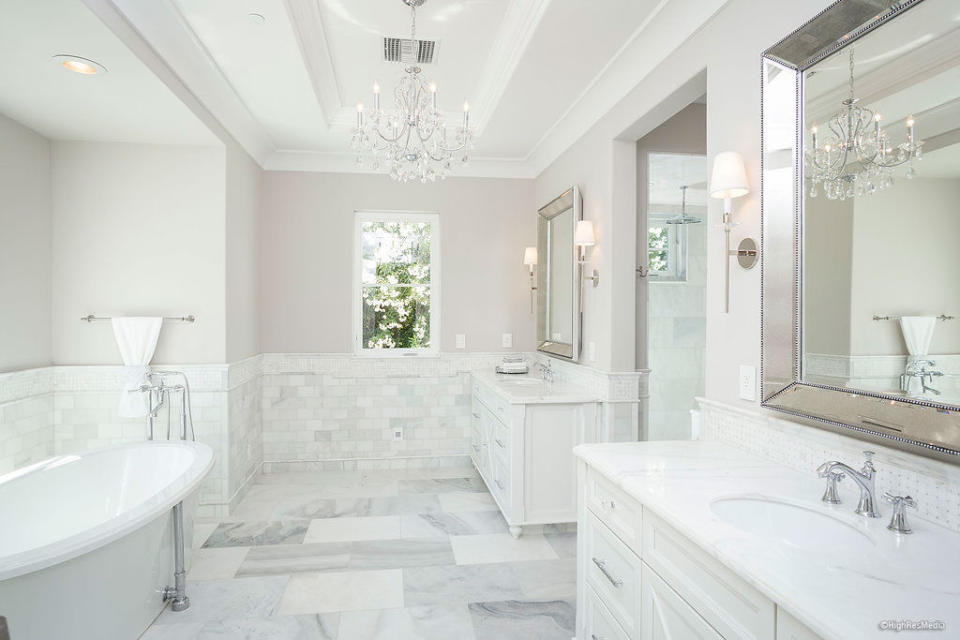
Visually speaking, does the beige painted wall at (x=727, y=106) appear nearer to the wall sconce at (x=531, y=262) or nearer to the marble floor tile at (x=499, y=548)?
the marble floor tile at (x=499, y=548)

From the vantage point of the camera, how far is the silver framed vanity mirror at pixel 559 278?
367 cm

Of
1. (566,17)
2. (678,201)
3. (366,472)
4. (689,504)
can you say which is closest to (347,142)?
(566,17)

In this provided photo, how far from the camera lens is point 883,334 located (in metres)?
1.41

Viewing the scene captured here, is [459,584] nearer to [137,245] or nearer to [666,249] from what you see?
[137,245]

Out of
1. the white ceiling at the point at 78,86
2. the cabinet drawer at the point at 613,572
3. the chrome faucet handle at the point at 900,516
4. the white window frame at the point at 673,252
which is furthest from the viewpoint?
the white window frame at the point at 673,252

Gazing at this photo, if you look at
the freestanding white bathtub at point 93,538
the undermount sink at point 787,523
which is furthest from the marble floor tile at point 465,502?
the undermount sink at point 787,523

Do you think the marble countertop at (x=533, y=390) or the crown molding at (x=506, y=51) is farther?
the marble countertop at (x=533, y=390)

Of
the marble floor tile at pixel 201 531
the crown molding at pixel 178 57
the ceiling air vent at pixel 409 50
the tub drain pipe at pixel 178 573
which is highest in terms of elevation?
the ceiling air vent at pixel 409 50

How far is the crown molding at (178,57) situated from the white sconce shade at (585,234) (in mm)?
2258

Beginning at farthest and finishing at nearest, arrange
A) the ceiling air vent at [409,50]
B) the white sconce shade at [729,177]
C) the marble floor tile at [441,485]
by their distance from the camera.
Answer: the marble floor tile at [441,485]
the ceiling air vent at [409,50]
the white sconce shade at [729,177]

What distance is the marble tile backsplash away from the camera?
49.0 inches

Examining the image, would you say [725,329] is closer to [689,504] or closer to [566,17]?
[689,504]

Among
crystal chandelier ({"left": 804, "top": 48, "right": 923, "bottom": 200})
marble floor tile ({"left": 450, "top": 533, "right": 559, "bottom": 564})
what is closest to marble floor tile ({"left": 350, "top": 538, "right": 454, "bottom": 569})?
marble floor tile ({"left": 450, "top": 533, "right": 559, "bottom": 564})

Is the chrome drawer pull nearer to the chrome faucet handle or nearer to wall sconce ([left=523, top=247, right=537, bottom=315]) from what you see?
the chrome faucet handle
